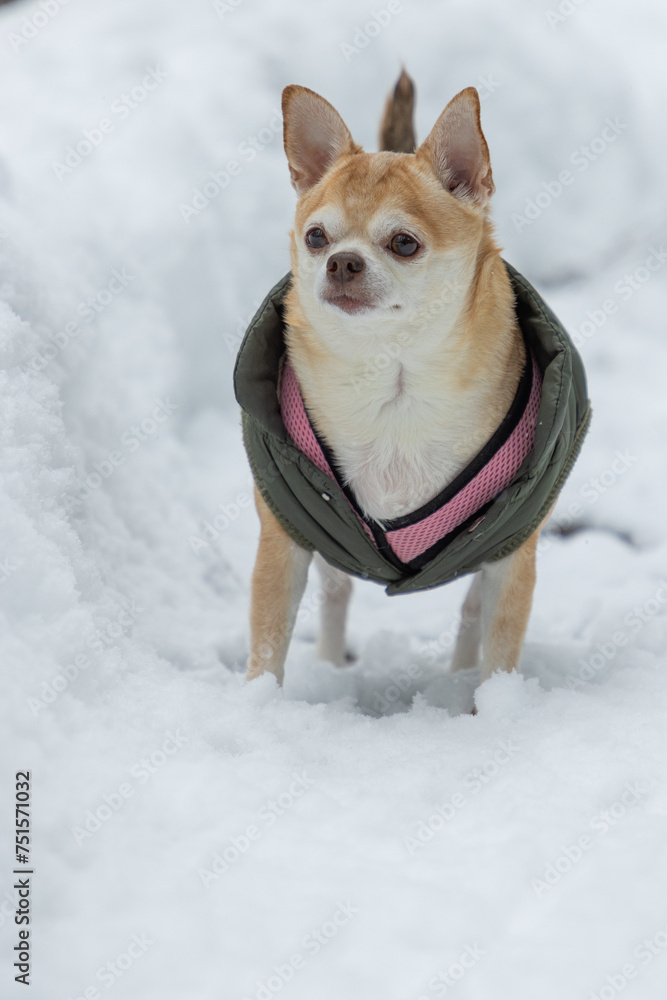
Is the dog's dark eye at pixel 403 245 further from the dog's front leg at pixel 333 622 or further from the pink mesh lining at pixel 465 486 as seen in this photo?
the dog's front leg at pixel 333 622

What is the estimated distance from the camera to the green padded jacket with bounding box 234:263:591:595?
222 cm

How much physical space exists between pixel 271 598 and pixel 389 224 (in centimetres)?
106

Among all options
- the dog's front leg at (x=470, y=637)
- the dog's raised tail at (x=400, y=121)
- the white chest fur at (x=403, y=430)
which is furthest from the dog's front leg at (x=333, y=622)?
the dog's raised tail at (x=400, y=121)

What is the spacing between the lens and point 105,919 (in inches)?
60.2

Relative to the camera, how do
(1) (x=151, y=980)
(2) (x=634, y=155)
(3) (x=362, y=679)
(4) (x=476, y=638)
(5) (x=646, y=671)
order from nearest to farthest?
1. (1) (x=151, y=980)
2. (5) (x=646, y=671)
3. (3) (x=362, y=679)
4. (4) (x=476, y=638)
5. (2) (x=634, y=155)

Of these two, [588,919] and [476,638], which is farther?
[476,638]

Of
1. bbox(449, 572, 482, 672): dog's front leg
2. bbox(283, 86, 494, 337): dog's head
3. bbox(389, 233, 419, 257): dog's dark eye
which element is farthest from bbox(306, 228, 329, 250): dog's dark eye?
bbox(449, 572, 482, 672): dog's front leg

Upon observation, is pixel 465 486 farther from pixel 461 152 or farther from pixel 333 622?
pixel 333 622

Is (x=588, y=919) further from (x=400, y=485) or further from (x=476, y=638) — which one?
(x=476, y=638)

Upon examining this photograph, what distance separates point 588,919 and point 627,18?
16.8 ft

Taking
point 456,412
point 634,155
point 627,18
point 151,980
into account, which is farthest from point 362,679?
point 627,18

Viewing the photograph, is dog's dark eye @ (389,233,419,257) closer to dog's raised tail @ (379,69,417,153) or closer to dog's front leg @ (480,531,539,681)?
dog's front leg @ (480,531,539,681)

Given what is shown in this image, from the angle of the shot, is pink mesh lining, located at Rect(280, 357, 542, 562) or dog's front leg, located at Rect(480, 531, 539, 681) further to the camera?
dog's front leg, located at Rect(480, 531, 539, 681)

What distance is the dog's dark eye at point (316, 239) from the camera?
2.30 meters
